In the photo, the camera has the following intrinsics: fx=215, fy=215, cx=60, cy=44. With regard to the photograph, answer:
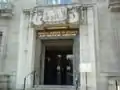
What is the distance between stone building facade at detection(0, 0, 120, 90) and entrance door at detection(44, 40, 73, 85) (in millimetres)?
478

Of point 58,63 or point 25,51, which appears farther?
point 58,63

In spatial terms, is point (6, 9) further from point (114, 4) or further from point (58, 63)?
point (114, 4)

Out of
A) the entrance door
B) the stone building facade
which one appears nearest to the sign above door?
the stone building facade

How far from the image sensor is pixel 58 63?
40.1 ft

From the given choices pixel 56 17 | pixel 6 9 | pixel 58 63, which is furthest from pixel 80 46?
pixel 6 9

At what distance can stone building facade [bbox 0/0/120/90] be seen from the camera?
995 cm

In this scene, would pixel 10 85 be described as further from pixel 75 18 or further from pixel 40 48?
pixel 75 18

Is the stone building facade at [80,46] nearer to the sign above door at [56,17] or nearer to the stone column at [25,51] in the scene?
the stone column at [25,51]

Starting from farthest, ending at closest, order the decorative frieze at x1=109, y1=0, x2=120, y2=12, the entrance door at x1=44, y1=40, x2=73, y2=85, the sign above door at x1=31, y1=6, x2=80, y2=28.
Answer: the entrance door at x1=44, y1=40, x2=73, y2=85 < the sign above door at x1=31, y1=6, x2=80, y2=28 < the decorative frieze at x1=109, y1=0, x2=120, y2=12

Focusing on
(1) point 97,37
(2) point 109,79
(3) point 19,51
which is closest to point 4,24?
(3) point 19,51

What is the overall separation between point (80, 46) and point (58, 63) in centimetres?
223

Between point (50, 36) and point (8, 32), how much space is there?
2.26m

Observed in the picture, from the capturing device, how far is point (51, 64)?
12180 mm

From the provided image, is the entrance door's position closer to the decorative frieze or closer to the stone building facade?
the stone building facade
